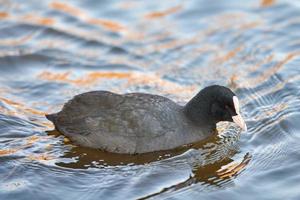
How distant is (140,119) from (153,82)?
2.16 m

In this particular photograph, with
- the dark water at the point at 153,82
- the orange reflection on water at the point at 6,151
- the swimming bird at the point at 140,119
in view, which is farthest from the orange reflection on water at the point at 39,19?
the orange reflection on water at the point at 6,151

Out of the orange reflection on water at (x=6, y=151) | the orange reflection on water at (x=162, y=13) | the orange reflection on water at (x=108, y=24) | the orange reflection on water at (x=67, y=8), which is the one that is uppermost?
the orange reflection on water at (x=67, y=8)

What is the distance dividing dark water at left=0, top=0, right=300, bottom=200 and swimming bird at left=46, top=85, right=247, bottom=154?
5.7 inches

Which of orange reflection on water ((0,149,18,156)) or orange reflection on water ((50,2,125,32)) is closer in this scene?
orange reflection on water ((0,149,18,156))

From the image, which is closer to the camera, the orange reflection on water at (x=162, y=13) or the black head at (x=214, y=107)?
the black head at (x=214, y=107)

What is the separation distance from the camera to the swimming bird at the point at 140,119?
7.96 meters

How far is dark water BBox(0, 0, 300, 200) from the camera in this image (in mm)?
7465

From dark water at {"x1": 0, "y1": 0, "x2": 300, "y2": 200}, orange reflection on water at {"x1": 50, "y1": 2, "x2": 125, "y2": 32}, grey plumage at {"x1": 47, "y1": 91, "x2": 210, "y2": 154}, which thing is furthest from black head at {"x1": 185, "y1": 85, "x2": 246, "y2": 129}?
orange reflection on water at {"x1": 50, "y1": 2, "x2": 125, "y2": 32}

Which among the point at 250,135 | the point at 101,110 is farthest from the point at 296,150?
the point at 101,110

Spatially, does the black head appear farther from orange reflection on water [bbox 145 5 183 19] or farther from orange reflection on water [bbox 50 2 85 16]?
orange reflection on water [bbox 50 2 85 16]

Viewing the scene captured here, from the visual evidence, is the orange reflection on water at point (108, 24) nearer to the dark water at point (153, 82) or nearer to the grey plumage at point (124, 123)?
the dark water at point (153, 82)

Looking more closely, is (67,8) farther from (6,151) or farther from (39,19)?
(6,151)

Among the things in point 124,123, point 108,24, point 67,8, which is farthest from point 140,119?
point 67,8

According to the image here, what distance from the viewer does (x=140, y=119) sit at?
26.2 ft
